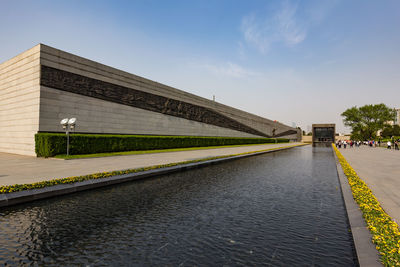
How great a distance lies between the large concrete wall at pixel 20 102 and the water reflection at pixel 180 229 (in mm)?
13383

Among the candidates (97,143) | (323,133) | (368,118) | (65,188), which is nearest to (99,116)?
(97,143)

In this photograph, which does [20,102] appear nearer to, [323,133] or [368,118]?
[368,118]

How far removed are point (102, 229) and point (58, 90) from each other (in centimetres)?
1651

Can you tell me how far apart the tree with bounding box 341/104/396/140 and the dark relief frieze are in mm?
53659

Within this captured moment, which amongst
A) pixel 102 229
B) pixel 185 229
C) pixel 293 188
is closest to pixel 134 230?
pixel 102 229

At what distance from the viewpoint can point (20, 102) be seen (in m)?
18.1

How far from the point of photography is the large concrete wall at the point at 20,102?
16.8 meters

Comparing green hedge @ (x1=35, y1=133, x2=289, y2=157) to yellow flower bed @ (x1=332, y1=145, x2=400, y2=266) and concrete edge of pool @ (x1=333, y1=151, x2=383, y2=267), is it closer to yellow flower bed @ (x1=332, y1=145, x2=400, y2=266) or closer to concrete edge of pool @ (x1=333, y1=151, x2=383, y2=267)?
concrete edge of pool @ (x1=333, y1=151, x2=383, y2=267)

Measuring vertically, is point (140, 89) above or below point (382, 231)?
above

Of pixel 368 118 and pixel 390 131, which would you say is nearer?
pixel 368 118

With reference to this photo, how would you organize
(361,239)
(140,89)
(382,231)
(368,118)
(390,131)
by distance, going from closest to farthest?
(361,239), (382,231), (140,89), (368,118), (390,131)

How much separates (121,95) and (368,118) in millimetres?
72491

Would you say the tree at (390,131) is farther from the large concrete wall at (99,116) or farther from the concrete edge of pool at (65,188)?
the concrete edge of pool at (65,188)

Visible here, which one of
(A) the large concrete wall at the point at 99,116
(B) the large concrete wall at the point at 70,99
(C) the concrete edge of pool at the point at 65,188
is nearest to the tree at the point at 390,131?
(A) the large concrete wall at the point at 99,116
